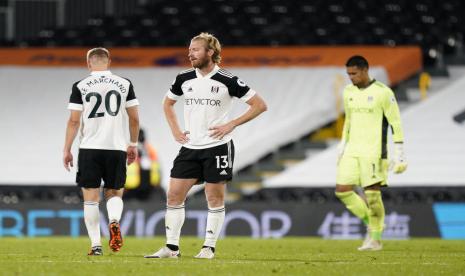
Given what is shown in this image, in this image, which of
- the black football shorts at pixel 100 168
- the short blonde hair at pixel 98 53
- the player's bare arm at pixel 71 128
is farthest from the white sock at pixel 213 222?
the short blonde hair at pixel 98 53

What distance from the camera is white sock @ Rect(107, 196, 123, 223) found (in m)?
11.5

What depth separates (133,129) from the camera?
39.1 ft

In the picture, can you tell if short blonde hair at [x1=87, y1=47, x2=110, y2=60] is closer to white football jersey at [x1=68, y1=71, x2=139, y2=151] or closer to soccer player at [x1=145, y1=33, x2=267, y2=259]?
white football jersey at [x1=68, y1=71, x2=139, y2=151]

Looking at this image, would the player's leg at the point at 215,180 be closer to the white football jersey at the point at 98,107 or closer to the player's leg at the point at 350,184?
the white football jersey at the point at 98,107

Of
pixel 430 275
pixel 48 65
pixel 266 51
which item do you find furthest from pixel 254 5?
pixel 430 275

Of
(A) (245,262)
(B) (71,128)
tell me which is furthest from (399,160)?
(B) (71,128)

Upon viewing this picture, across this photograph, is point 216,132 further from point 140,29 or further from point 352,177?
point 140,29

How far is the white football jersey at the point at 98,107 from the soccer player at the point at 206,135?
84 cm

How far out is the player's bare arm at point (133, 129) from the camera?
1184 centimetres

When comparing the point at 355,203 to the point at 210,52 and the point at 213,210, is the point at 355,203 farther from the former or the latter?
the point at 210,52

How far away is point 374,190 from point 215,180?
367 centimetres

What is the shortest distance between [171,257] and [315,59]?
17467mm

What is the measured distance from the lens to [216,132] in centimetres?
1092

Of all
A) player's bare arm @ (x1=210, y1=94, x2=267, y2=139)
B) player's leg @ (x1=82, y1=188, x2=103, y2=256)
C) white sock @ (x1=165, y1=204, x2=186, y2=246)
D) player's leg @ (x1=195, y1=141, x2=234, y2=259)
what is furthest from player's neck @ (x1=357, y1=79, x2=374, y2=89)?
player's leg @ (x1=82, y1=188, x2=103, y2=256)
